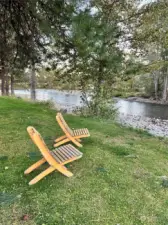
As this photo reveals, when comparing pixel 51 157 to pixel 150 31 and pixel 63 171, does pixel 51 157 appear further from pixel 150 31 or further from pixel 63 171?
pixel 150 31

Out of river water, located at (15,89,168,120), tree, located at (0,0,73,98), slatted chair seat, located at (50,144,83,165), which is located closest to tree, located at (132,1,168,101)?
river water, located at (15,89,168,120)

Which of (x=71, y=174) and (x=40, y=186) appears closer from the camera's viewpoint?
(x=40, y=186)

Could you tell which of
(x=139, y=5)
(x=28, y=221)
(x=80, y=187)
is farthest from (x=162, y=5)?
(x=28, y=221)

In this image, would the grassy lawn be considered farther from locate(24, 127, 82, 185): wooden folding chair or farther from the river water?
the river water

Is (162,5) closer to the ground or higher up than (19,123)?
higher up

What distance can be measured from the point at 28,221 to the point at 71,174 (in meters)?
1.05

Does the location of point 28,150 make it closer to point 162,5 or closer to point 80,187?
point 80,187

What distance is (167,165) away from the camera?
173 inches

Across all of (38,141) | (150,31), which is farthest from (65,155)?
(150,31)

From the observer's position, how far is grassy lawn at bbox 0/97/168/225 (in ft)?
8.57

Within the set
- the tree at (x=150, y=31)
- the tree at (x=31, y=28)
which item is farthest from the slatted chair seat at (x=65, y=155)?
the tree at (x=150, y=31)

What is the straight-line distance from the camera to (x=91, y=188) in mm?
3182

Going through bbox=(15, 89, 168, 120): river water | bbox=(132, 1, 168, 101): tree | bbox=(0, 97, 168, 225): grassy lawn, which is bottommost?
bbox=(15, 89, 168, 120): river water

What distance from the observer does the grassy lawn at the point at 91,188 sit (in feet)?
8.57
